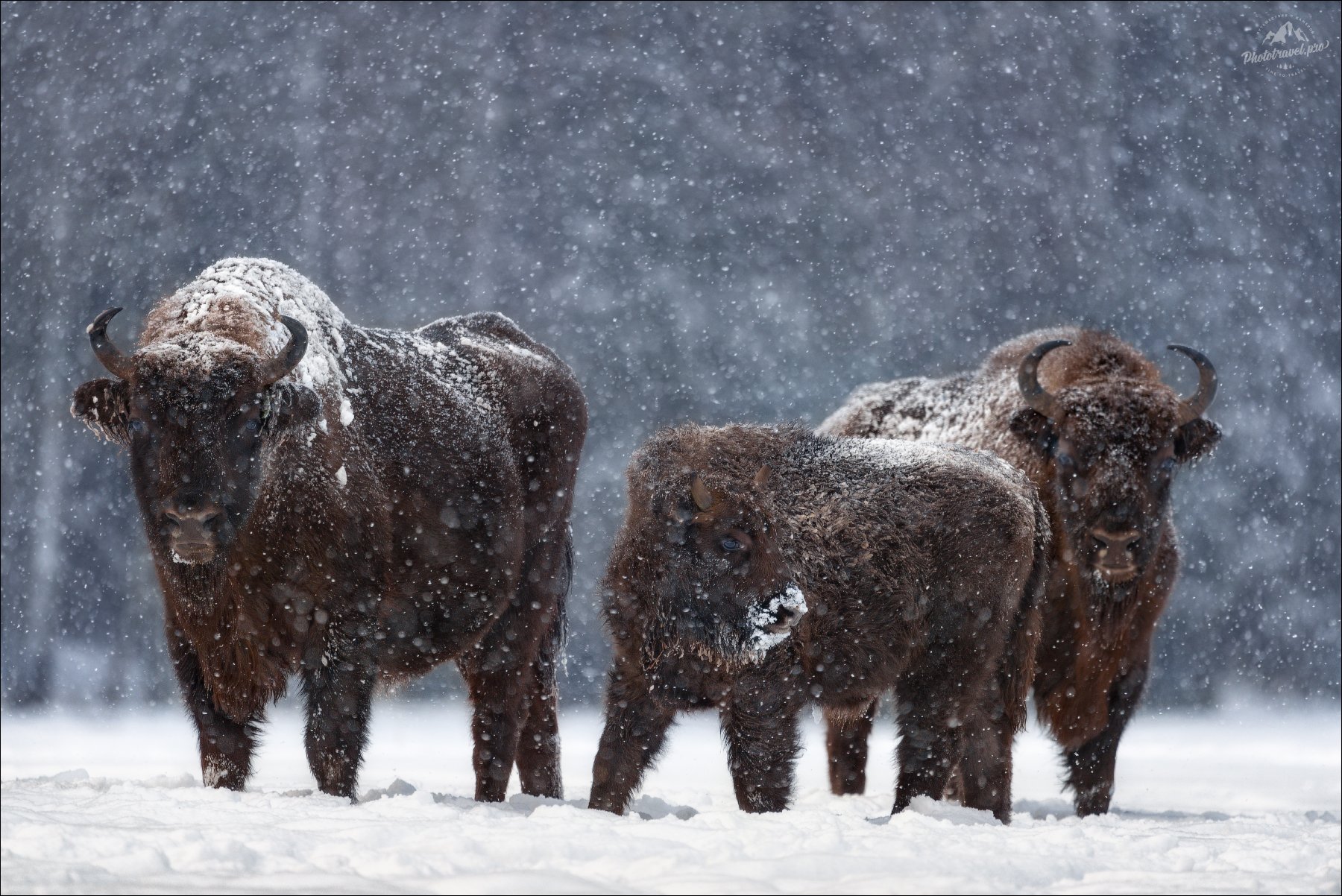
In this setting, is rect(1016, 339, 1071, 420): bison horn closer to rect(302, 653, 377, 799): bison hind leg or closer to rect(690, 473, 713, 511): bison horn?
rect(690, 473, 713, 511): bison horn

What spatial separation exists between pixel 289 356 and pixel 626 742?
2.11 meters

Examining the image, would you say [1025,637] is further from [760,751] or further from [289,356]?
[289,356]

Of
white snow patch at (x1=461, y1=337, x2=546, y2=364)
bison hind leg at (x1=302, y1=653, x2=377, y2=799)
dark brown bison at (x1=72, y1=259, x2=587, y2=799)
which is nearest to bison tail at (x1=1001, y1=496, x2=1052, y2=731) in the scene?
dark brown bison at (x1=72, y1=259, x2=587, y2=799)

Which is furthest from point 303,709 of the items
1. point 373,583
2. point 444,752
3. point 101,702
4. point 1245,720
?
point 1245,720

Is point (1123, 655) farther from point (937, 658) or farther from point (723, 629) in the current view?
point (723, 629)

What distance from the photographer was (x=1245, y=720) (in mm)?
14328

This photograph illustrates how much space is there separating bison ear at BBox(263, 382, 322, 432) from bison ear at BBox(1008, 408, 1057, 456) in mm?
3705

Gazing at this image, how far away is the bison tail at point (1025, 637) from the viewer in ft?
22.2

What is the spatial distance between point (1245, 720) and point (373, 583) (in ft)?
36.3

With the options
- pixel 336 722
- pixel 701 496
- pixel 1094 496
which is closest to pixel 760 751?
pixel 701 496

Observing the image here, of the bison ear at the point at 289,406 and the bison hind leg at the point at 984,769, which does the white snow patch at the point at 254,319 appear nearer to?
the bison ear at the point at 289,406

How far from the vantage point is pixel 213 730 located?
6.01 metres

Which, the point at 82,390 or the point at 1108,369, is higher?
the point at 1108,369

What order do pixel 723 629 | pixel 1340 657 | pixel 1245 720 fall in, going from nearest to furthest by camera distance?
pixel 723 629 → pixel 1245 720 → pixel 1340 657
